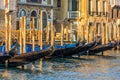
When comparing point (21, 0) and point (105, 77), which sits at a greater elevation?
point (21, 0)

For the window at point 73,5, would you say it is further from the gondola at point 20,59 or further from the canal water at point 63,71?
the gondola at point 20,59

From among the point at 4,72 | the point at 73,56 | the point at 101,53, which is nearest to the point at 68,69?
the point at 4,72

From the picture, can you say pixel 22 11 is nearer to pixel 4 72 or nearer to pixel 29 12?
pixel 29 12

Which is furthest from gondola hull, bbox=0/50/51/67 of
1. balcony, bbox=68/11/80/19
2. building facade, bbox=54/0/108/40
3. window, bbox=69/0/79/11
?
window, bbox=69/0/79/11

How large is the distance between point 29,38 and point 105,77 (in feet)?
33.2

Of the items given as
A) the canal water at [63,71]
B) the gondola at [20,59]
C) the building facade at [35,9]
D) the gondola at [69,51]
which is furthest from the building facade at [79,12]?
the gondola at [20,59]

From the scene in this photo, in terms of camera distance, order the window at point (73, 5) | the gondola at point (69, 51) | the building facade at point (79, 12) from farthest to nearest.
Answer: the window at point (73, 5)
the building facade at point (79, 12)
the gondola at point (69, 51)

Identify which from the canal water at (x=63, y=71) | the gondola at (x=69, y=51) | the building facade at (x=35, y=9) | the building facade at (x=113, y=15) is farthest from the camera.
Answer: the building facade at (x=113, y=15)

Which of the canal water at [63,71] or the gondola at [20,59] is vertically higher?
the gondola at [20,59]

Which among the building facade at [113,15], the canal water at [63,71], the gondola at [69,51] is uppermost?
the building facade at [113,15]

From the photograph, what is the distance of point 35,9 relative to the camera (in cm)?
3031

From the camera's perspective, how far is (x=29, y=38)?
26094mm

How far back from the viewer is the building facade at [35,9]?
29.3m

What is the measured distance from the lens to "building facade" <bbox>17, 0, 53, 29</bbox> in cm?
2928
